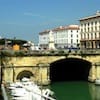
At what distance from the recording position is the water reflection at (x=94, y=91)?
4677 centimetres

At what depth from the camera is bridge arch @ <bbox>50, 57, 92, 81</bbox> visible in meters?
61.8

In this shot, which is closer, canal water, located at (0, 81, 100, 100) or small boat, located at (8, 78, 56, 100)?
small boat, located at (8, 78, 56, 100)

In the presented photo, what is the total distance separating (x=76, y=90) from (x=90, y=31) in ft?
188

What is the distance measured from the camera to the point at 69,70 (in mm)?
67938

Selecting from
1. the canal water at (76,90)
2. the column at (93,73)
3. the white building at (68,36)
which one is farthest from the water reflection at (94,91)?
the white building at (68,36)

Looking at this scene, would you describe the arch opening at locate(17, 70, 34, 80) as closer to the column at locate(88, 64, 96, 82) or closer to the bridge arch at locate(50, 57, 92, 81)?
the bridge arch at locate(50, 57, 92, 81)

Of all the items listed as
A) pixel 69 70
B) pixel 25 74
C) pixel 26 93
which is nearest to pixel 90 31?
pixel 69 70

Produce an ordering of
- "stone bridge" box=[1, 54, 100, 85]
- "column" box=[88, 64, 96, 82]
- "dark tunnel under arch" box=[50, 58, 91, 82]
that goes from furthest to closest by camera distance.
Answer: "dark tunnel under arch" box=[50, 58, 91, 82] < "column" box=[88, 64, 96, 82] < "stone bridge" box=[1, 54, 100, 85]

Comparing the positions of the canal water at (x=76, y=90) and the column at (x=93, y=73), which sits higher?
the column at (x=93, y=73)

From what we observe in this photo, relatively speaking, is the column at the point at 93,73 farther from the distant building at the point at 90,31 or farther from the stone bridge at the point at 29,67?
the distant building at the point at 90,31

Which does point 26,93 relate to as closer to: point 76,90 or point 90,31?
point 76,90

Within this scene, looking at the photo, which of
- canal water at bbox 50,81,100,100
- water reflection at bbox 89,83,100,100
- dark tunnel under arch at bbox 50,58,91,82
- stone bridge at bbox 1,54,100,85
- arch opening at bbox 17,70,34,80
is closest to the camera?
canal water at bbox 50,81,100,100

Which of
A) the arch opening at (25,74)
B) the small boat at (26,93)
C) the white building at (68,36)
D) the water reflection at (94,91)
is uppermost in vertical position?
the white building at (68,36)

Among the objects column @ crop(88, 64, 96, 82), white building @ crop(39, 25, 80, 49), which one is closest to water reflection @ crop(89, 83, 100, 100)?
column @ crop(88, 64, 96, 82)
